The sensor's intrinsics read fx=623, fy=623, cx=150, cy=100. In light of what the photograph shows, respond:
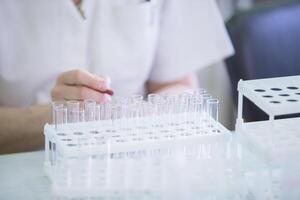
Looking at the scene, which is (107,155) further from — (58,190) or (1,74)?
(1,74)

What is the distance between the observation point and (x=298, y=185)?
2.11 ft

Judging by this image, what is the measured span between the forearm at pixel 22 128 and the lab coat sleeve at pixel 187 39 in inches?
10.1

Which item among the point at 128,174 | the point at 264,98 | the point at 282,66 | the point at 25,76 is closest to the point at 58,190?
the point at 128,174

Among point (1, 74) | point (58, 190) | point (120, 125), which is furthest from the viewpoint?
point (1, 74)

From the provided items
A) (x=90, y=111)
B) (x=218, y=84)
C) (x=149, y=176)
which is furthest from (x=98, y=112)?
(x=218, y=84)

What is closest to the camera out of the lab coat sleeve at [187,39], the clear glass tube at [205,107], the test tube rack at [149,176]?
the test tube rack at [149,176]

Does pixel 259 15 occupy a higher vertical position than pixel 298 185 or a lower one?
higher

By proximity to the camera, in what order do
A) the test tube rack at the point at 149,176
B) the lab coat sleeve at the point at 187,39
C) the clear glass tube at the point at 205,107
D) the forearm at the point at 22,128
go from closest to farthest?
the test tube rack at the point at 149,176
the clear glass tube at the point at 205,107
the forearm at the point at 22,128
the lab coat sleeve at the point at 187,39

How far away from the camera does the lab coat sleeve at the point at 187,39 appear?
1112 mm

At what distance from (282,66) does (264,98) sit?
0.43m

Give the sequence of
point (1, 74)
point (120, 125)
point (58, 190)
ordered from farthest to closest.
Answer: point (1, 74), point (120, 125), point (58, 190)

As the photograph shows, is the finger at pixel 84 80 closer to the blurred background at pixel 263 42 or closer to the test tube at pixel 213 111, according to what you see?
the test tube at pixel 213 111

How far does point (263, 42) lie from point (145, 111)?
38 cm

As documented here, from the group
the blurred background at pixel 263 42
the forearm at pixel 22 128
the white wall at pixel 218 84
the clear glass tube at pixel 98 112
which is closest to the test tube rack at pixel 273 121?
the clear glass tube at pixel 98 112
